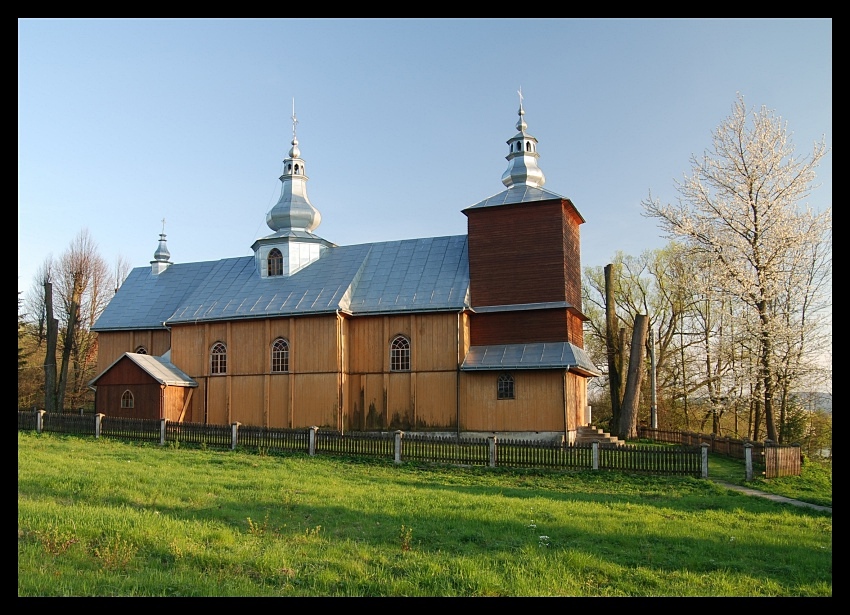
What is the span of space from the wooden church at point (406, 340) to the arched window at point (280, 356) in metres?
0.07

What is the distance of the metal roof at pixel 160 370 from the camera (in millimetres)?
27891

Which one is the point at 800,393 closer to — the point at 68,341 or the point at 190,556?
the point at 190,556

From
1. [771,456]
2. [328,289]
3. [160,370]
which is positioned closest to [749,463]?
[771,456]

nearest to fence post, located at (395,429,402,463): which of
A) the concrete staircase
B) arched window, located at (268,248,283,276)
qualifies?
the concrete staircase

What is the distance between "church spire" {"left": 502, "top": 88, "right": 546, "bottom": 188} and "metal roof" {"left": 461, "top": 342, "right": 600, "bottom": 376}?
23.5 feet

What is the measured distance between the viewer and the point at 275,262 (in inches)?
1252

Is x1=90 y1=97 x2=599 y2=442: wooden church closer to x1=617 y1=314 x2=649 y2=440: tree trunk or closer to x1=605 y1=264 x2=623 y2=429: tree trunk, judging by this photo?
x1=617 y1=314 x2=649 y2=440: tree trunk

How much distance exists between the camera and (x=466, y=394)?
87.9 ft

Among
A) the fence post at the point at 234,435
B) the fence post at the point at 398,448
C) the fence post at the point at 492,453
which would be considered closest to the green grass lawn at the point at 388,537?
the fence post at the point at 492,453

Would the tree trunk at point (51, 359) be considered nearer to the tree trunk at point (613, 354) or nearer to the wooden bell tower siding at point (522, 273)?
the wooden bell tower siding at point (522, 273)

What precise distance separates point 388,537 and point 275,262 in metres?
22.7
